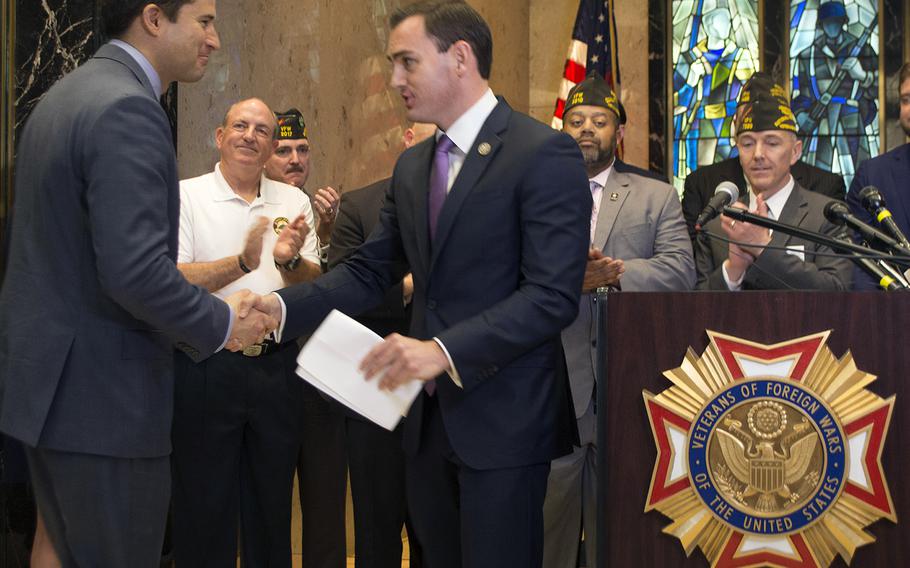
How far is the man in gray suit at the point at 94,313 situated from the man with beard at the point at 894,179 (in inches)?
109

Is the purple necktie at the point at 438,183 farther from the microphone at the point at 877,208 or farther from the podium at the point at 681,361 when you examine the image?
the microphone at the point at 877,208

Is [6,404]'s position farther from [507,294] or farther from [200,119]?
[200,119]

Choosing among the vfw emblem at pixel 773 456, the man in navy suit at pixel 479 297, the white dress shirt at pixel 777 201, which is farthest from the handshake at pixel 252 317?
the white dress shirt at pixel 777 201

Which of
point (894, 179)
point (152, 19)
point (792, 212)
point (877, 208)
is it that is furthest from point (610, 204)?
point (152, 19)

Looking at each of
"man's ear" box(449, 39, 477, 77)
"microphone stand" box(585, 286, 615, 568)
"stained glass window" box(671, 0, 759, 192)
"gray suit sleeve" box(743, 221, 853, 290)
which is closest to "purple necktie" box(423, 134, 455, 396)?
"man's ear" box(449, 39, 477, 77)

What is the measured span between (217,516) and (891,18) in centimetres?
598

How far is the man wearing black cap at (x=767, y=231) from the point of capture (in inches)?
139

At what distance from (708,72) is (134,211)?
637cm

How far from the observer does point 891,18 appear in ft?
25.0

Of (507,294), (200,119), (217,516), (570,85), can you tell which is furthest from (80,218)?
(570,85)

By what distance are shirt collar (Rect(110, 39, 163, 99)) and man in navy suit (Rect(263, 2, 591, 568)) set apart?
58 centimetres

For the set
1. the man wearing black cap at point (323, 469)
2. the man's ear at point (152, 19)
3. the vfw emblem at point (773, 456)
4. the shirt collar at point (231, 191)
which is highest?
the man's ear at point (152, 19)

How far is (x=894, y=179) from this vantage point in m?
4.18

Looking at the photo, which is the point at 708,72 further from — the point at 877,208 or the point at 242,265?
the point at 877,208
